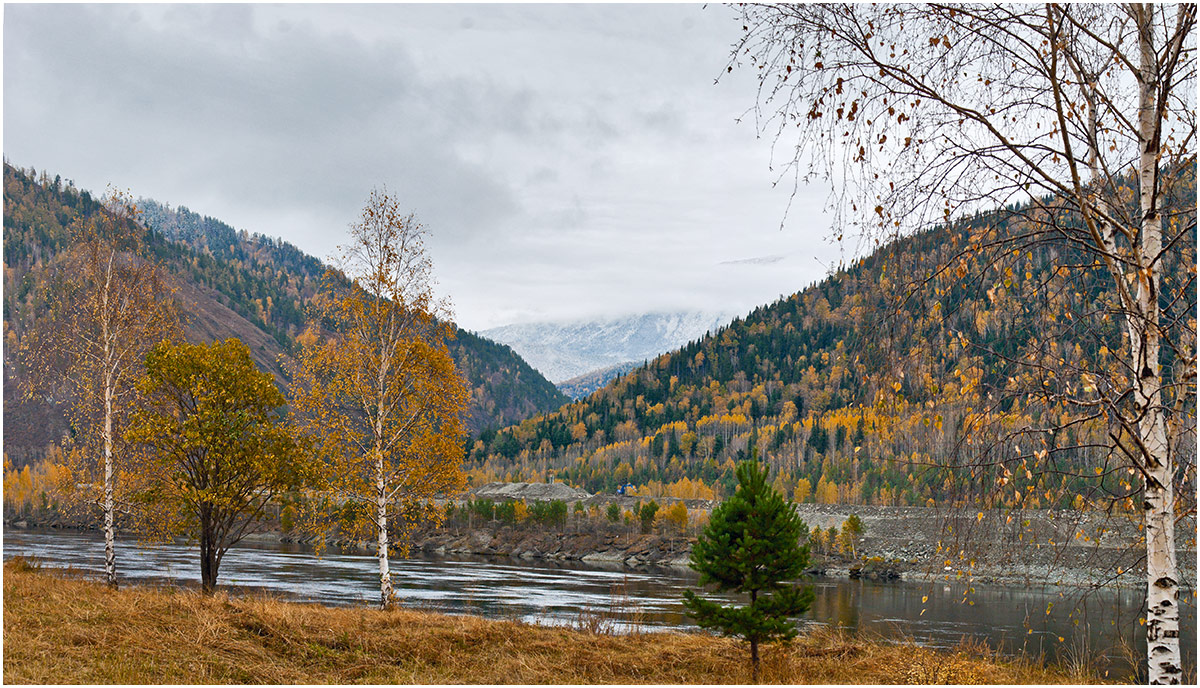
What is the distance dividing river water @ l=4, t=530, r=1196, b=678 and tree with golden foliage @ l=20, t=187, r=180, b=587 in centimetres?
410

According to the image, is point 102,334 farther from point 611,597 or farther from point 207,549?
point 611,597

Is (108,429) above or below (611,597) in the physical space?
above

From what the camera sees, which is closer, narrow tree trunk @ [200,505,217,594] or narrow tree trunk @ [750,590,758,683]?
narrow tree trunk @ [750,590,758,683]

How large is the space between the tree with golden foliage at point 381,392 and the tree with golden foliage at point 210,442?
1222 millimetres

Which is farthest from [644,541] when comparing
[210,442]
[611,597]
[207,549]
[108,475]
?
[210,442]

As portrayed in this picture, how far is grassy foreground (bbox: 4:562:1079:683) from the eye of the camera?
998cm

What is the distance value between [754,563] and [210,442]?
584 inches

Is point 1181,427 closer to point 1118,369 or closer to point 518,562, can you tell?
point 1118,369

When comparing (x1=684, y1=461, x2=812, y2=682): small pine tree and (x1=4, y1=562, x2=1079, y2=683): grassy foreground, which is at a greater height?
(x1=684, y1=461, x2=812, y2=682): small pine tree

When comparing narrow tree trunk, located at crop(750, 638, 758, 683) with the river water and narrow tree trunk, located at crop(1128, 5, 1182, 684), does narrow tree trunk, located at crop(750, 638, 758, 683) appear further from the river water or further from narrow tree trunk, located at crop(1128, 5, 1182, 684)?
narrow tree trunk, located at crop(1128, 5, 1182, 684)

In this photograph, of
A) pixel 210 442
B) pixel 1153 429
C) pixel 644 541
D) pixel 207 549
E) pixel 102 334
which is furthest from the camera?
pixel 644 541

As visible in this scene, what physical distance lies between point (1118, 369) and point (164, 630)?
1245 cm

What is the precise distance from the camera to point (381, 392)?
73.3 ft

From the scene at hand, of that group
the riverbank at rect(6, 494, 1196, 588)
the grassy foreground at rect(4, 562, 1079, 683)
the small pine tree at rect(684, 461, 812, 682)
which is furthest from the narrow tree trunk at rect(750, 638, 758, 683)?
the riverbank at rect(6, 494, 1196, 588)
